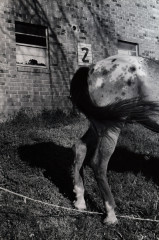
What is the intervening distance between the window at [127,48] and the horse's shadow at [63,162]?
6.70 m

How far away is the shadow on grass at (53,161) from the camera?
4.64 m

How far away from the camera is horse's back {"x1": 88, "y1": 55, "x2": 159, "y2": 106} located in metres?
3.83

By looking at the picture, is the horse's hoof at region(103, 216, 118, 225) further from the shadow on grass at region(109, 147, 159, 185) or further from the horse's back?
the shadow on grass at region(109, 147, 159, 185)

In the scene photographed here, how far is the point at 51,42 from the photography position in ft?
33.1

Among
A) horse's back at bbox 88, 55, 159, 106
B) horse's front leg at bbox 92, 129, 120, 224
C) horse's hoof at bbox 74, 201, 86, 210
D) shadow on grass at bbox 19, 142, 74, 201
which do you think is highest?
horse's back at bbox 88, 55, 159, 106

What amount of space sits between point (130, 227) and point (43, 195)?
117cm

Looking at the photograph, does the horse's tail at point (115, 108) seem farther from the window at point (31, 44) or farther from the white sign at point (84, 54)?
the white sign at point (84, 54)

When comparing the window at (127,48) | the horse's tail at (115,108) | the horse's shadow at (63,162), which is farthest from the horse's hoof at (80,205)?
the window at (127,48)

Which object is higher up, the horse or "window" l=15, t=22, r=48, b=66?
"window" l=15, t=22, r=48, b=66

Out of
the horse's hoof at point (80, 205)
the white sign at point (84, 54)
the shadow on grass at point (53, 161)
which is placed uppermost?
the white sign at point (84, 54)

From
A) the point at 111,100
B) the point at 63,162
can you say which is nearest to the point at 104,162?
the point at 111,100

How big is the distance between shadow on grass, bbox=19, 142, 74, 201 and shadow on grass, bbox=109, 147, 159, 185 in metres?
0.75

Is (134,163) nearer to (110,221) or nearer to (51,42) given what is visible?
(110,221)

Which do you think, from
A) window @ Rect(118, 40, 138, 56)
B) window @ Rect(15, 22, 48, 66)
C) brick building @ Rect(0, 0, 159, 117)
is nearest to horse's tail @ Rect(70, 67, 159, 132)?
brick building @ Rect(0, 0, 159, 117)
